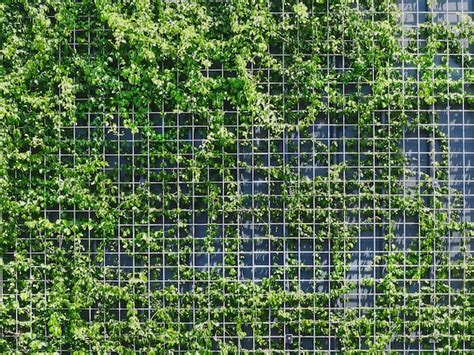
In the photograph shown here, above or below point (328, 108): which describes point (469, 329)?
below

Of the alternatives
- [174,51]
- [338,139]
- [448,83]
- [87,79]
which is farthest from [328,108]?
[87,79]

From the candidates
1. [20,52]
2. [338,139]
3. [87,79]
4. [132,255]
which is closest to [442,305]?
[338,139]

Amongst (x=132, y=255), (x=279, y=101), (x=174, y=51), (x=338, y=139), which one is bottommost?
(x=132, y=255)

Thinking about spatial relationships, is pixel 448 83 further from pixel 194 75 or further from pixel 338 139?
pixel 194 75

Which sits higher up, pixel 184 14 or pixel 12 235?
pixel 184 14

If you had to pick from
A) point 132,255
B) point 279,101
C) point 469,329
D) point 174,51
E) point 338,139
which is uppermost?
point 174,51

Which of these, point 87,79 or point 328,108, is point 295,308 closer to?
point 328,108
